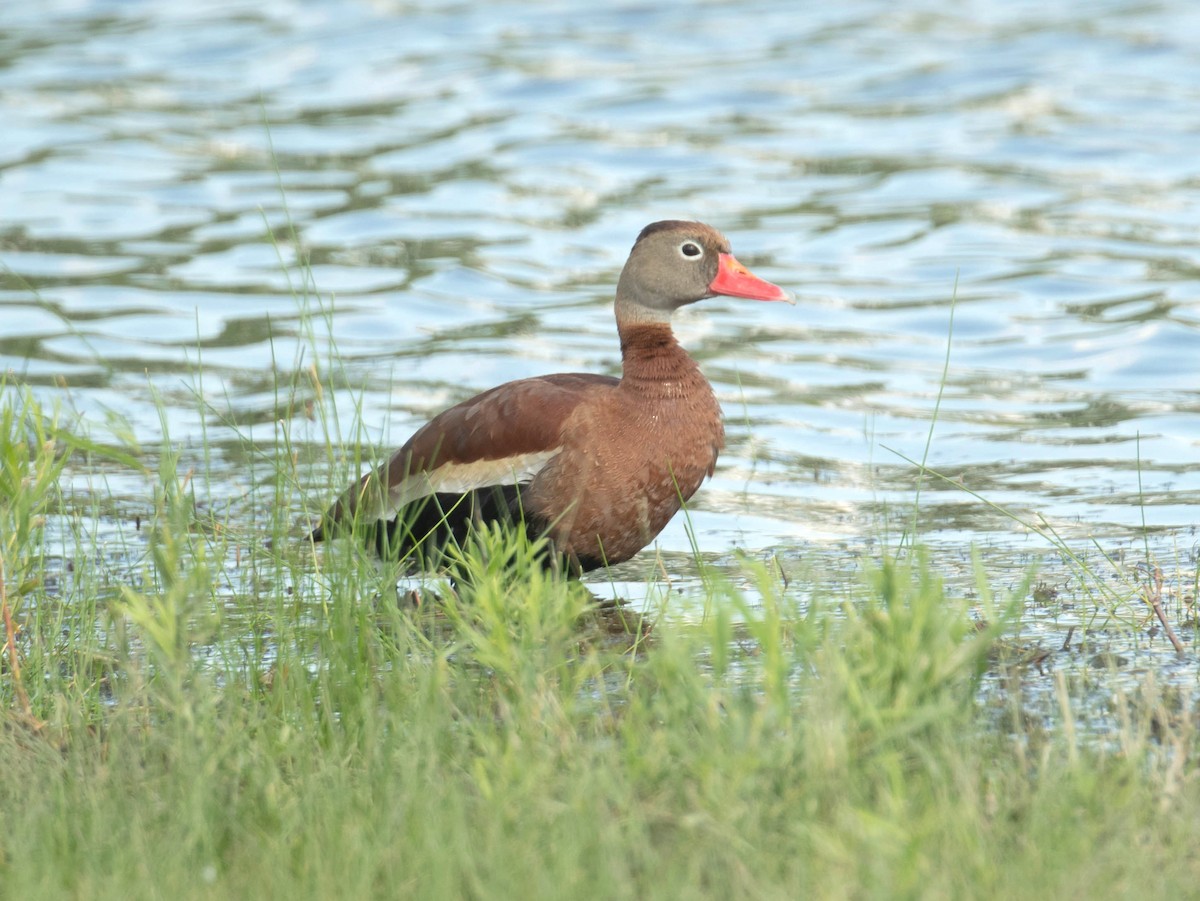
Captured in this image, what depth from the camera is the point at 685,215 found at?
11258 millimetres

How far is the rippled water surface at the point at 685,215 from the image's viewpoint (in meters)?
7.92

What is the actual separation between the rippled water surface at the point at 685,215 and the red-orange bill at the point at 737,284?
→ 2.41 ft

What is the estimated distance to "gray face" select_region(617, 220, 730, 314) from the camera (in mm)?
6266

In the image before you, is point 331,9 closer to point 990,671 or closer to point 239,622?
point 239,622

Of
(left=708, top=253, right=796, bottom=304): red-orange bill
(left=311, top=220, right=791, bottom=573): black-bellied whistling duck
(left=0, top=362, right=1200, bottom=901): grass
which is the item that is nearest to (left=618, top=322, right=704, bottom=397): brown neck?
(left=311, top=220, right=791, bottom=573): black-bellied whistling duck

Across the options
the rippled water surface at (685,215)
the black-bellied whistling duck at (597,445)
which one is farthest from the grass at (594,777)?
the rippled water surface at (685,215)

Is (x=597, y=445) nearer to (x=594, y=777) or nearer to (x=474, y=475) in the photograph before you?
(x=474, y=475)

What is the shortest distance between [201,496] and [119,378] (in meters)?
2.12

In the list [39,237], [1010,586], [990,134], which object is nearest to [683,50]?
[990,134]

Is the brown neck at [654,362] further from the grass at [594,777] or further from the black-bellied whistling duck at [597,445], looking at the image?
the grass at [594,777]

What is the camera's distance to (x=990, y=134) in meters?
12.7

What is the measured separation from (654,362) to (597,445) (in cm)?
43

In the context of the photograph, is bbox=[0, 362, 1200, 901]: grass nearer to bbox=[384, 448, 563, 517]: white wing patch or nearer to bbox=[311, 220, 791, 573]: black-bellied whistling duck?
bbox=[311, 220, 791, 573]: black-bellied whistling duck

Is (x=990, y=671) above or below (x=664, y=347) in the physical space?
below
